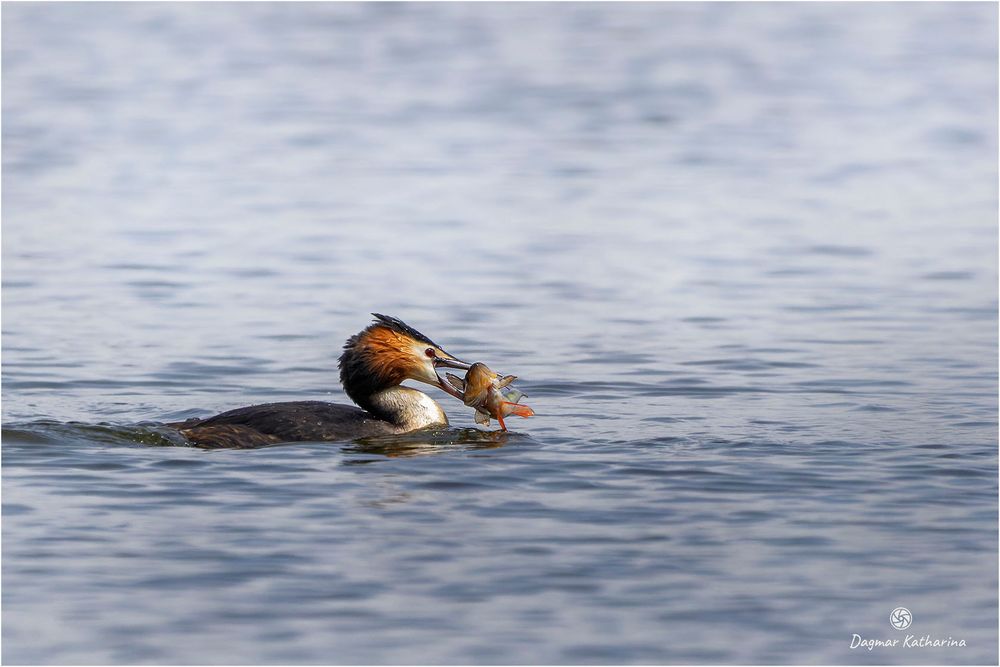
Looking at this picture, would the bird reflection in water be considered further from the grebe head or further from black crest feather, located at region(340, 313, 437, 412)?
black crest feather, located at region(340, 313, 437, 412)

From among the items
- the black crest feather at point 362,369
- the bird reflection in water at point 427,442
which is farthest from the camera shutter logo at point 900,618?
the black crest feather at point 362,369

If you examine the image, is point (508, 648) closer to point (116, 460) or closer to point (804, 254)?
point (116, 460)

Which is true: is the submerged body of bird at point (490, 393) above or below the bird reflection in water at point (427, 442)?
above

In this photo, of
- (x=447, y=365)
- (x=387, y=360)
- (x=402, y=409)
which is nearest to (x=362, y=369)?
(x=387, y=360)

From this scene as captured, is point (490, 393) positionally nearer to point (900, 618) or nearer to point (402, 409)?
point (402, 409)

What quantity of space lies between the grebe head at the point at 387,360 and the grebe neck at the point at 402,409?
53 millimetres

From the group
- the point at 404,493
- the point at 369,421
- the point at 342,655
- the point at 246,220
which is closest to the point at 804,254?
the point at 246,220

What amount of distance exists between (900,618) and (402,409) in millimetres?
5217

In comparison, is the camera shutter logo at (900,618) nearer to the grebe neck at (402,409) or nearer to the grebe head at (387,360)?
the grebe head at (387,360)

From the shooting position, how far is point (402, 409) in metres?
12.9

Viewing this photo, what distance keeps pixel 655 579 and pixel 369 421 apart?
4.20m

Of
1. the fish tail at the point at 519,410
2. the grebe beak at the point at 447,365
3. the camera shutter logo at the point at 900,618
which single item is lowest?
the camera shutter logo at the point at 900,618

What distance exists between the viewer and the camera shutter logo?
841 cm

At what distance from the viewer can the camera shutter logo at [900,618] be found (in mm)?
8414
